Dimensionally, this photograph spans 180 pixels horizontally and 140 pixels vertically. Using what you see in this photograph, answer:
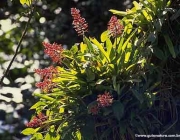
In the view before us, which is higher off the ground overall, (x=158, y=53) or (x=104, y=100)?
(x=158, y=53)

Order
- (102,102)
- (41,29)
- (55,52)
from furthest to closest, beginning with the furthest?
(41,29) → (55,52) → (102,102)

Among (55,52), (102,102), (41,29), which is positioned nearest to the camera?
(102,102)

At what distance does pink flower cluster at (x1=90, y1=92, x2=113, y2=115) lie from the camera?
125 centimetres

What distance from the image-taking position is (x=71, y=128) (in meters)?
1.33

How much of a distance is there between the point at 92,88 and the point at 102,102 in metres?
0.08

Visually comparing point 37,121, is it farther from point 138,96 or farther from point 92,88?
point 138,96

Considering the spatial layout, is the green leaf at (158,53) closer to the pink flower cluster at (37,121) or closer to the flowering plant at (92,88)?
the flowering plant at (92,88)

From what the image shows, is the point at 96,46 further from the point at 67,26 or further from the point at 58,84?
the point at 67,26

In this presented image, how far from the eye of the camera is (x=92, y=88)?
1.32m

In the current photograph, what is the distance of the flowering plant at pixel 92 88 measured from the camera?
1303mm

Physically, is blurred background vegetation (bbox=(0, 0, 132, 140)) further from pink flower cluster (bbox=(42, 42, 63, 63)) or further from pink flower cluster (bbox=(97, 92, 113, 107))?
pink flower cluster (bbox=(97, 92, 113, 107))

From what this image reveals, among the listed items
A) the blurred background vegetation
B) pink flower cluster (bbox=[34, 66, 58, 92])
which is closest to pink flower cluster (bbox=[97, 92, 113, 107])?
pink flower cluster (bbox=[34, 66, 58, 92])

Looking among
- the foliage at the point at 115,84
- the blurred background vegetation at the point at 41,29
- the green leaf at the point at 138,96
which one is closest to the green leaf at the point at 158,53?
the foliage at the point at 115,84

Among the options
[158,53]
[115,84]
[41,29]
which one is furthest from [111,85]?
[41,29]
